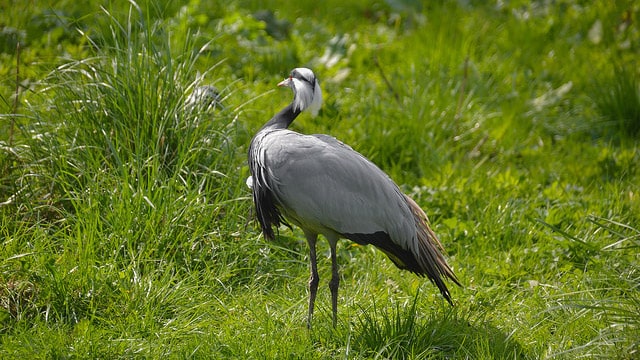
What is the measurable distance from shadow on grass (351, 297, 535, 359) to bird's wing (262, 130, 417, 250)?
45 centimetres

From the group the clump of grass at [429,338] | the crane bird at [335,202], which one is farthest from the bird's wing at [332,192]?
the clump of grass at [429,338]

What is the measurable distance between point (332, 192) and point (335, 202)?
0.05 meters

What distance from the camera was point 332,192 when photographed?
161 inches

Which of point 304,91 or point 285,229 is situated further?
point 285,229

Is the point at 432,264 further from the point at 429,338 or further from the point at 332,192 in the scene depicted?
the point at 332,192

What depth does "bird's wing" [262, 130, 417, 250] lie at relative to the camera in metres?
4.09

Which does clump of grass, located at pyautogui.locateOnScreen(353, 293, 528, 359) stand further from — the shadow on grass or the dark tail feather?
the dark tail feather

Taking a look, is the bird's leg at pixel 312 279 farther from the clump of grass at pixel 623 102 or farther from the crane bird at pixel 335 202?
the clump of grass at pixel 623 102

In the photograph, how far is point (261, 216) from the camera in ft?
14.0

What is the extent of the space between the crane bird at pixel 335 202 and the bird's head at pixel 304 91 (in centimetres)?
44

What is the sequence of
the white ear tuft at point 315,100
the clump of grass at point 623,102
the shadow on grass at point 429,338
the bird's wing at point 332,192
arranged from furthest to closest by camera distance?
the clump of grass at point 623,102
the white ear tuft at point 315,100
the bird's wing at point 332,192
the shadow on grass at point 429,338

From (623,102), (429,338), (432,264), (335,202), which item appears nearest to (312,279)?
(335,202)

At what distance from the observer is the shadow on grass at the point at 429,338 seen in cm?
370

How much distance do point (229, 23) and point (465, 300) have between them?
3850 millimetres
